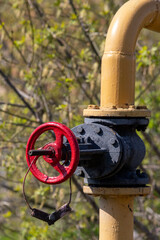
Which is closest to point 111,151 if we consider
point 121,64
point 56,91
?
point 121,64

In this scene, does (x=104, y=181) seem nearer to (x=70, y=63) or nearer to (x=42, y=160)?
(x=42, y=160)

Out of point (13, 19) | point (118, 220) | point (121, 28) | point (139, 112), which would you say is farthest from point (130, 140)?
point (13, 19)

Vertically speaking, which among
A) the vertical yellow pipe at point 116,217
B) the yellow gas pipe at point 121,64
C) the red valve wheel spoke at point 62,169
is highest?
the yellow gas pipe at point 121,64

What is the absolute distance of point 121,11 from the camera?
1986 mm

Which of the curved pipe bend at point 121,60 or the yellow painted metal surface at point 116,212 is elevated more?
the curved pipe bend at point 121,60

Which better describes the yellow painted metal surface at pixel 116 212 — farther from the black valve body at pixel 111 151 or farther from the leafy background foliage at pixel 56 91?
the leafy background foliage at pixel 56 91

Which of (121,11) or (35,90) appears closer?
(121,11)

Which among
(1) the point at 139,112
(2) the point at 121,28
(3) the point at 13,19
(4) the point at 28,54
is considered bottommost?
(1) the point at 139,112

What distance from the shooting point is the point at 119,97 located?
1885 mm

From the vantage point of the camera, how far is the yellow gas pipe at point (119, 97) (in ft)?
6.03

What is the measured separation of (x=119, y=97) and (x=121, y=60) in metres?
0.16

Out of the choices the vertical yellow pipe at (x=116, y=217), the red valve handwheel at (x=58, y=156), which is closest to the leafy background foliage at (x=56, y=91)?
the vertical yellow pipe at (x=116, y=217)

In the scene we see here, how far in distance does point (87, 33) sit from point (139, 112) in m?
2.50

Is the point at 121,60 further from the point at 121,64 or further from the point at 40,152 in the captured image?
the point at 40,152
